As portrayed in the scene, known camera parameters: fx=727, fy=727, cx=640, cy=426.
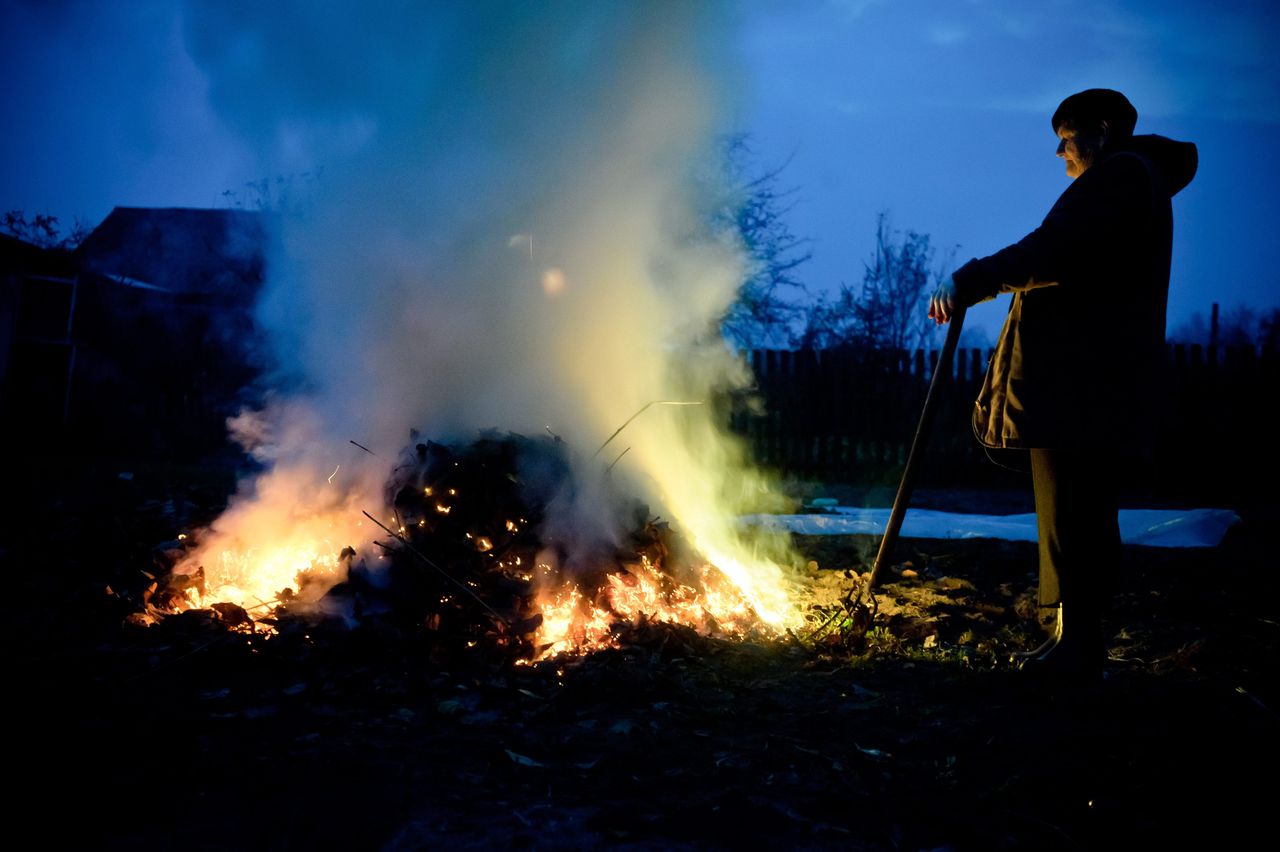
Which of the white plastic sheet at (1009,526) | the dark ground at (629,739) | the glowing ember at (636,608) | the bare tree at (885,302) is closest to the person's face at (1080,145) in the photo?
the dark ground at (629,739)

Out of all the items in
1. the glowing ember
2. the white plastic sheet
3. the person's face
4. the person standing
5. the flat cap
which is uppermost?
the flat cap

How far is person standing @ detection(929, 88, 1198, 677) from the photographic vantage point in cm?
281

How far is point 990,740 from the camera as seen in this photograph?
2.43 metres

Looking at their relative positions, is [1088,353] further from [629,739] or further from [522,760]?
[522,760]

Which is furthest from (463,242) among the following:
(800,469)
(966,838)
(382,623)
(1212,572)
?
(800,469)

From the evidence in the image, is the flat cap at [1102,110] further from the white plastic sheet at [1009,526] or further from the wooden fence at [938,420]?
the wooden fence at [938,420]

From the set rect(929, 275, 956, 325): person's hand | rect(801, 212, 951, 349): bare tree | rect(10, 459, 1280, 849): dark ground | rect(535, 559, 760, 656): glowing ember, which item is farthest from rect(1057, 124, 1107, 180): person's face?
rect(801, 212, 951, 349): bare tree

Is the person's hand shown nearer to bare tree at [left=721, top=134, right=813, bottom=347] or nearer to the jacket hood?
the jacket hood

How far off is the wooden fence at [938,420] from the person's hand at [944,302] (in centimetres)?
923

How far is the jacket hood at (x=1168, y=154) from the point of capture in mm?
2998

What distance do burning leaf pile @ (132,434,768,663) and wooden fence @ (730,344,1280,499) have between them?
8.75 meters

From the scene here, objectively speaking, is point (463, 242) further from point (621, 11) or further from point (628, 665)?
point (628, 665)

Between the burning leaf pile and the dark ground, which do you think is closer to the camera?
the dark ground

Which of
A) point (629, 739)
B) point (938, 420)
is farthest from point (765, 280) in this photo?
point (629, 739)
